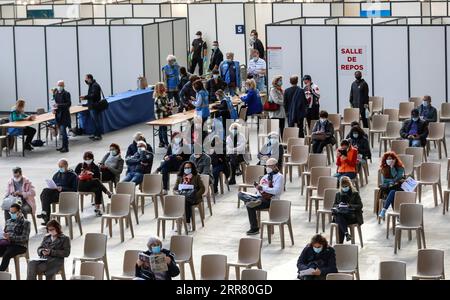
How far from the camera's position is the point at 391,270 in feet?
46.8

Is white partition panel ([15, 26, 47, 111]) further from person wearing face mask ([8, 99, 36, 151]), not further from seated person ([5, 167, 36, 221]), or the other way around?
seated person ([5, 167, 36, 221])

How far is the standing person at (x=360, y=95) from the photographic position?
26969 mm

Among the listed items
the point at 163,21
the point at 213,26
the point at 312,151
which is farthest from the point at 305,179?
the point at 213,26

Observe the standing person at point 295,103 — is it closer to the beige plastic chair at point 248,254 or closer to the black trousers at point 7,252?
the beige plastic chair at point 248,254

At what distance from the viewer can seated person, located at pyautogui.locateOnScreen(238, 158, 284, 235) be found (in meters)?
19.0

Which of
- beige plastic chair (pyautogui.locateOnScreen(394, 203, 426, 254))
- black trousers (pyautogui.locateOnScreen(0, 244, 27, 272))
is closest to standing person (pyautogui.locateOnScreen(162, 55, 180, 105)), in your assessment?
beige plastic chair (pyautogui.locateOnScreen(394, 203, 426, 254))

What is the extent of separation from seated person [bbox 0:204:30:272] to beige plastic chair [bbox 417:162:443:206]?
727cm

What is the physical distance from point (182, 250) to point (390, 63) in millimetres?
14175

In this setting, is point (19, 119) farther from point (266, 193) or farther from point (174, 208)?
point (266, 193)

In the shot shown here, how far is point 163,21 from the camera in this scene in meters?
33.7

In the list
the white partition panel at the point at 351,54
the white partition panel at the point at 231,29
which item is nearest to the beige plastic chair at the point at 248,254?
the white partition panel at the point at 351,54

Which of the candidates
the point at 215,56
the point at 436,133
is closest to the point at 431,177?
the point at 436,133

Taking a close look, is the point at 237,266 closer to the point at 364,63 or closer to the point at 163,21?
the point at 364,63

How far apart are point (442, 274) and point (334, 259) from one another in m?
1.44
